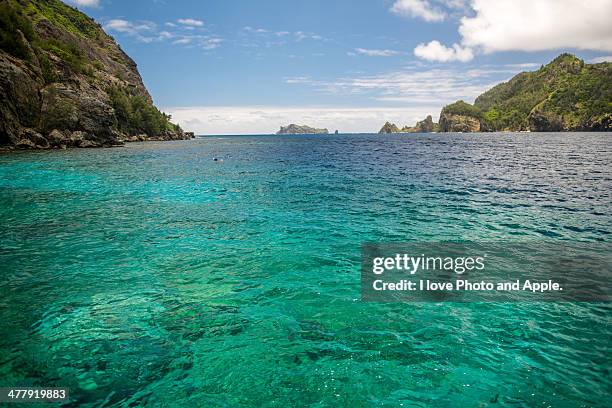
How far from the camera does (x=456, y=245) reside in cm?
1608

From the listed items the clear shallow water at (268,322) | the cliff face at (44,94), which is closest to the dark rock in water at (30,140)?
the cliff face at (44,94)

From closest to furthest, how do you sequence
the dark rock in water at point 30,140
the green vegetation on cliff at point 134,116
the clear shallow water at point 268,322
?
the clear shallow water at point 268,322, the dark rock in water at point 30,140, the green vegetation on cliff at point 134,116

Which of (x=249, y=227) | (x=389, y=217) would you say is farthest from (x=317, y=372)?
(x=389, y=217)

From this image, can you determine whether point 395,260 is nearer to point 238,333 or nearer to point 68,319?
point 238,333

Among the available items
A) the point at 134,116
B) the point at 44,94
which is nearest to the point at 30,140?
the point at 44,94

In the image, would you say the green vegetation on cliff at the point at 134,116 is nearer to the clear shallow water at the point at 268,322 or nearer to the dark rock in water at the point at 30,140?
the dark rock in water at the point at 30,140

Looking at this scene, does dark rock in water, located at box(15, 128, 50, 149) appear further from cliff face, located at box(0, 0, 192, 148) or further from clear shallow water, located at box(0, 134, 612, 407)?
clear shallow water, located at box(0, 134, 612, 407)

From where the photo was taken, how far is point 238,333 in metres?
9.12

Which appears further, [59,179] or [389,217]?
[59,179]

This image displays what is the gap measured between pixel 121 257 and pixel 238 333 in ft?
27.9

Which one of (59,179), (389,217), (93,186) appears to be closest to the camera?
(389,217)

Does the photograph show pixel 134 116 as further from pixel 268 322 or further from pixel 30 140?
pixel 268 322

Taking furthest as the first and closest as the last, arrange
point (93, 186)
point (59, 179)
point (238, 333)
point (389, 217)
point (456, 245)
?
point (59, 179) < point (93, 186) < point (389, 217) < point (456, 245) < point (238, 333)

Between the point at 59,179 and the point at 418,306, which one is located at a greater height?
the point at 59,179
